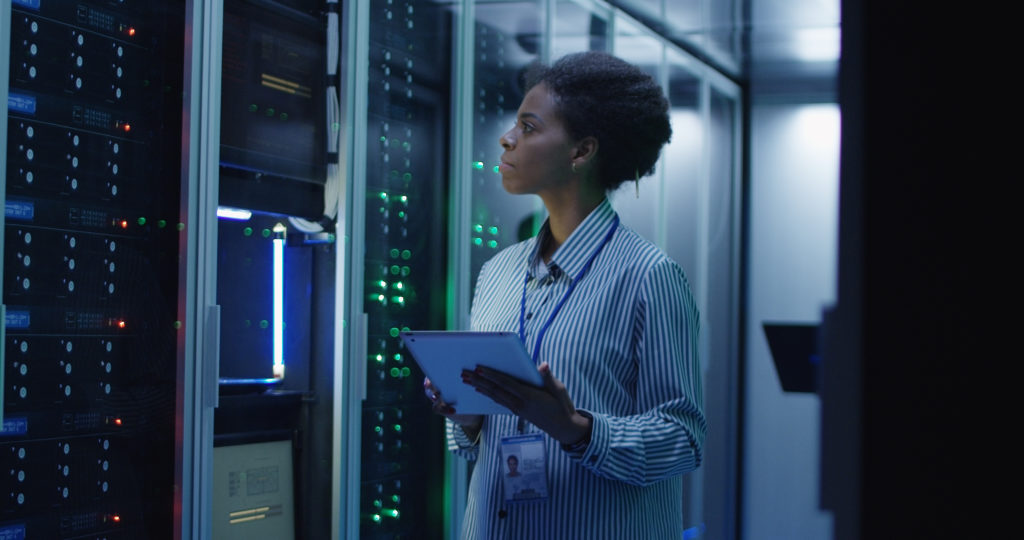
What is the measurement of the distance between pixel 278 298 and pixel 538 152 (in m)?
1.31

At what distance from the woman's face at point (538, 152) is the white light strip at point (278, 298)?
1219 mm

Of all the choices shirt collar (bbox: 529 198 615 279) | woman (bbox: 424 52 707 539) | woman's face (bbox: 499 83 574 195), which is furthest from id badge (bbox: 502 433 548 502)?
woman's face (bbox: 499 83 574 195)

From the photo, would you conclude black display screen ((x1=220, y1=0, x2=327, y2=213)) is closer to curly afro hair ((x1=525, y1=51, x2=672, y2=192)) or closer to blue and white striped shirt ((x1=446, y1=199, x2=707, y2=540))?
curly afro hair ((x1=525, y1=51, x2=672, y2=192))

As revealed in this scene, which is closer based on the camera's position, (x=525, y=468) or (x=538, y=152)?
(x=525, y=468)

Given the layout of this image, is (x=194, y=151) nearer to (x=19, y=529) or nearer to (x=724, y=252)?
(x=19, y=529)

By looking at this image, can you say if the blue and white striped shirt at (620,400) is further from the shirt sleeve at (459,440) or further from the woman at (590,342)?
the shirt sleeve at (459,440)

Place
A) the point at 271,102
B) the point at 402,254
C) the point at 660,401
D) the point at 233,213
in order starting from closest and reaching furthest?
1. the point at 660,401
2. the point at 233,213
3. the point at 271,102
4. the point at 402,254

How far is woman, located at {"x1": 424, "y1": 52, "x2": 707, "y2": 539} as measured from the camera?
1.40 m

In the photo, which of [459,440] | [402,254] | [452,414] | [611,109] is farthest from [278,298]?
[611,109]

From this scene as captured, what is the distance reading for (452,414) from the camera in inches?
61.4

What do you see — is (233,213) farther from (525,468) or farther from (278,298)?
(525,468)

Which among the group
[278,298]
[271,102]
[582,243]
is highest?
[271,102]

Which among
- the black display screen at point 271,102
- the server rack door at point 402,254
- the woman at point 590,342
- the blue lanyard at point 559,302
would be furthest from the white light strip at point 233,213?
the blue lanyard at point 559,302

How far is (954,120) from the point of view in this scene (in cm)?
47
